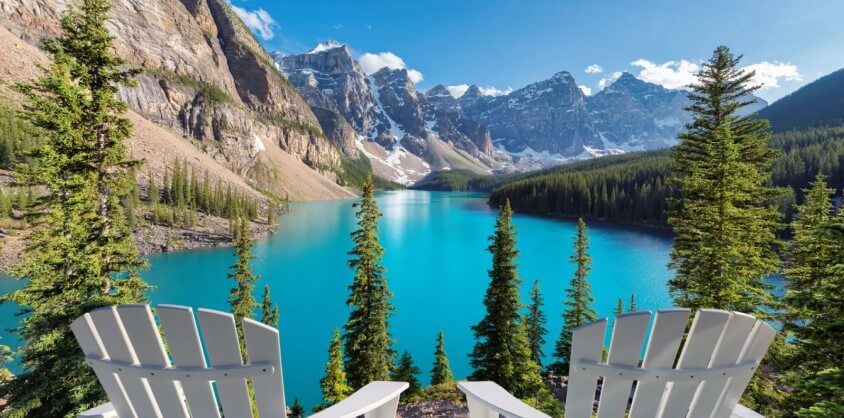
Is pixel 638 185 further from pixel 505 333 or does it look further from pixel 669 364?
pixel 669 364

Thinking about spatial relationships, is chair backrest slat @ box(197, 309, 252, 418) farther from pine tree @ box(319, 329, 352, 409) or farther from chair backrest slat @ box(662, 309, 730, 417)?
pine tree @ box(319, 329, 352, 409)

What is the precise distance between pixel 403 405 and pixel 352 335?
519cm

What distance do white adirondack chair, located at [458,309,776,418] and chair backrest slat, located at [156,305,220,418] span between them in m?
1.90

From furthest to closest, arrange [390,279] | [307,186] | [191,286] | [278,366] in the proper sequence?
1. [307,186]
2. [390,279]
3. [191,286]
4. [278,366]

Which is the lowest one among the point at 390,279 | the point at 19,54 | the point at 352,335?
the point at 390,279

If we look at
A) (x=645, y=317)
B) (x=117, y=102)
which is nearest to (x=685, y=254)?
(x=645, y=317)

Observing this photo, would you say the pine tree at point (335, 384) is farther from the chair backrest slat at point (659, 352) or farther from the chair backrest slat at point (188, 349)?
the chair backrest slat at point (659, 352)

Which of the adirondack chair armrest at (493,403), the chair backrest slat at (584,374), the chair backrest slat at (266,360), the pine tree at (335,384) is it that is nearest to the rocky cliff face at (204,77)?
the pine tree at (335,384)

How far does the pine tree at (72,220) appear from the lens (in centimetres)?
544

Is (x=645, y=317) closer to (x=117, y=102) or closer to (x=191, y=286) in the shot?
(x=117, y=102)

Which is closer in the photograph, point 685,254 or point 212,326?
point 212,326

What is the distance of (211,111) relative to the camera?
109m

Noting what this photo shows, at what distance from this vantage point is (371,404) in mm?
2311

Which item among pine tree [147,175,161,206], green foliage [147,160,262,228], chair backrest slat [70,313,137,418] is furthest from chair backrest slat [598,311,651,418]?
pine tree [147,175,161,206]
